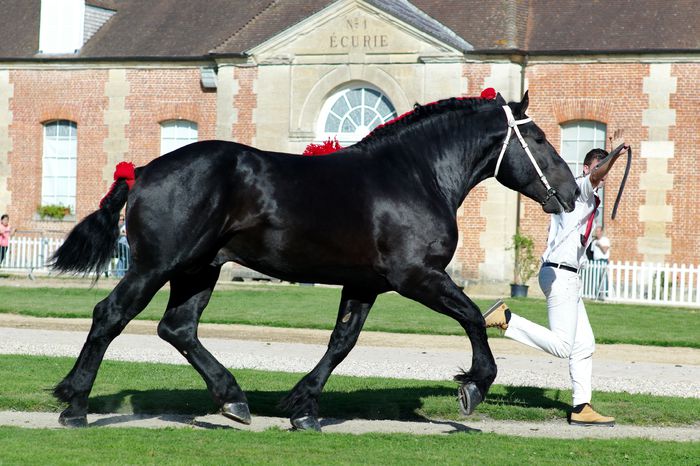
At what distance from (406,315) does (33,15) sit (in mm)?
17519

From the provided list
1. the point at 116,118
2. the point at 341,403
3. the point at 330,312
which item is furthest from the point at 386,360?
the point at 116,118

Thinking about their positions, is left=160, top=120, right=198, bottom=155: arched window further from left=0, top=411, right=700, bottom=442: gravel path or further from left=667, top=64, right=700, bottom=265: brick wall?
left=0, top=411, right=700, bottom=442: gravel path

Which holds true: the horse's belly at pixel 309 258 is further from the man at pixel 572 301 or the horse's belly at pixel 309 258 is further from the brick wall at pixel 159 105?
the brick wall at pixel 159 105

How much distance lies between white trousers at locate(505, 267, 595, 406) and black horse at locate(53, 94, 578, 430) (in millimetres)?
785

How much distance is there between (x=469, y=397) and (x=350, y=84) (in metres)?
19.1

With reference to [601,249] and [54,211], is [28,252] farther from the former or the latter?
[601,249]

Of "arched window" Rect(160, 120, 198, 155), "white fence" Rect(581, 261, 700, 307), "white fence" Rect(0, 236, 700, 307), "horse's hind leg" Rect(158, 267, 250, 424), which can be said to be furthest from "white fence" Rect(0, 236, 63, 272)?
"horse's hind leg" Rect(158, 267, 250, 424)

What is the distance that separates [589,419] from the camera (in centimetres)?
838

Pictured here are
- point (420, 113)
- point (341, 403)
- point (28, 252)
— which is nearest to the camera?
point (420, 113)

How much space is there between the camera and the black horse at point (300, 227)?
7.41 meters

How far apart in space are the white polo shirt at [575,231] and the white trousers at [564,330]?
0.33 feet

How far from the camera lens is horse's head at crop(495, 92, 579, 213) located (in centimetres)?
794

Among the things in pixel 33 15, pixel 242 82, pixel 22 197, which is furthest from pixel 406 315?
pixel 33 15

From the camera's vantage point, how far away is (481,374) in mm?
7430
